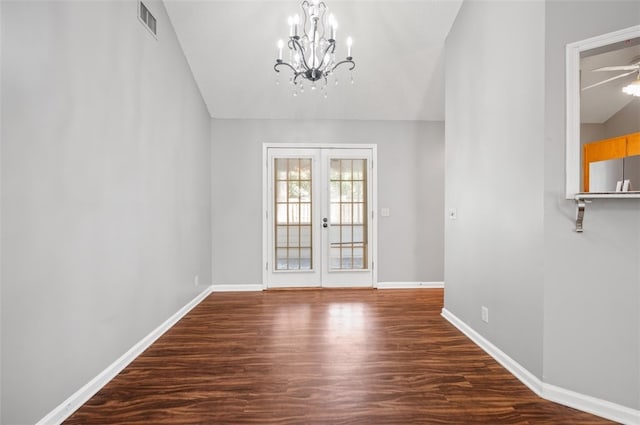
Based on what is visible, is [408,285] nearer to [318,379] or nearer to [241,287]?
[241,287]

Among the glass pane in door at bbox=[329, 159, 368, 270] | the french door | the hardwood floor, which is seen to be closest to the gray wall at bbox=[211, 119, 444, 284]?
the french door

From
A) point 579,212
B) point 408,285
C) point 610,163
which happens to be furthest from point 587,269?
point 408,285

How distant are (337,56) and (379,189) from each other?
1987 millimetres

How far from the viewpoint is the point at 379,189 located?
5.03 m

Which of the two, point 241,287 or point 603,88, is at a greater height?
point 603,88

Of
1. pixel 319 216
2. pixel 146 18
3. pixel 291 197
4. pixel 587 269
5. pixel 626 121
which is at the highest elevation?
pixel 146 18

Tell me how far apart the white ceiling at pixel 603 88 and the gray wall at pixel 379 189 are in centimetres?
307

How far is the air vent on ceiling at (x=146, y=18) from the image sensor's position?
2.82m

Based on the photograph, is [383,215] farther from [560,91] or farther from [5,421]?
[5,421]

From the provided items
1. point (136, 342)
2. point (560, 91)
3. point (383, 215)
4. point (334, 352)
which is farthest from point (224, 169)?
point (560, 91)

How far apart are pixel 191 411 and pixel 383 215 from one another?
371cm

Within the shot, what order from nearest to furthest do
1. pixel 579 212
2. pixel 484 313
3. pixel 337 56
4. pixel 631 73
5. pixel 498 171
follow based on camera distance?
pixel 631 73
pixel 579 212
pixel 498 171
pixel 484 313
pixel 337 56

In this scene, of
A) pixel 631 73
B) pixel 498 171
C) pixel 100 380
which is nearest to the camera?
pixel 631 73

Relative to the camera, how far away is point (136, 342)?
274cm
